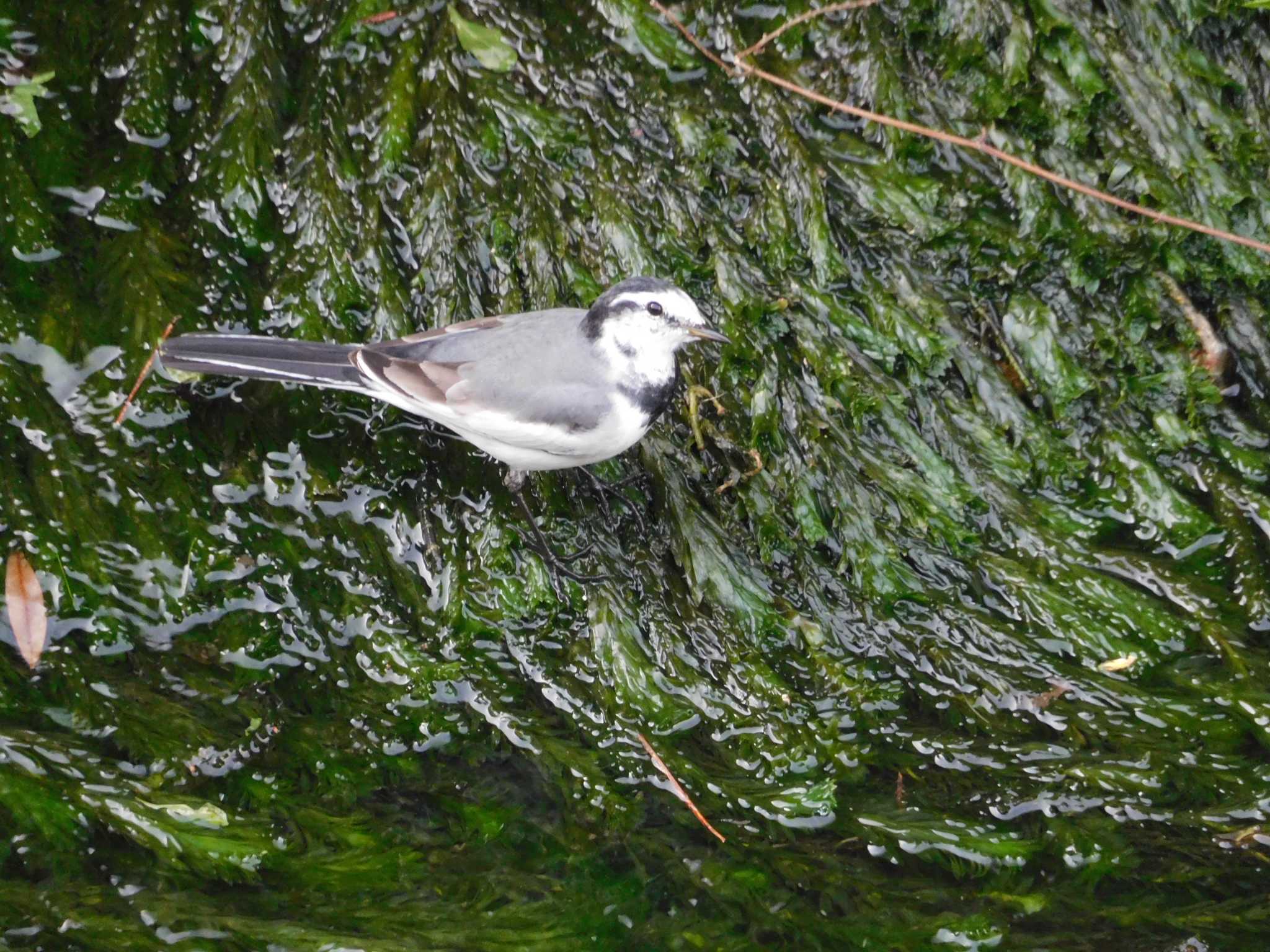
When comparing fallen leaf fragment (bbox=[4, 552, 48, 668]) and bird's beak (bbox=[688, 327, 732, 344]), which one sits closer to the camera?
fallen leaf fragment (bbox=[4, 552, 48, 668])

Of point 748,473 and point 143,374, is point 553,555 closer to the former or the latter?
point 748,473

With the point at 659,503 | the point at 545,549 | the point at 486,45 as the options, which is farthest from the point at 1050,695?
the point at 486,45

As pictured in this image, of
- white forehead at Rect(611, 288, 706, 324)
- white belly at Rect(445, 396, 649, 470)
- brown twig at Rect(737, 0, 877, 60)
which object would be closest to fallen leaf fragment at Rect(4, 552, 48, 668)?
white belly at Rect(445, 396, 649, 470)

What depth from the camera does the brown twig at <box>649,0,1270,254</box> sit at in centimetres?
436

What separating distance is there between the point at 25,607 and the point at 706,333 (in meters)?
2.37

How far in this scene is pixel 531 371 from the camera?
3.83 meters

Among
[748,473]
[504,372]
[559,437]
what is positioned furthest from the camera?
[748,473]

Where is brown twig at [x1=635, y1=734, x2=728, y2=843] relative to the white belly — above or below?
below

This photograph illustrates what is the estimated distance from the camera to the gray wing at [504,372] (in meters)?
3.74

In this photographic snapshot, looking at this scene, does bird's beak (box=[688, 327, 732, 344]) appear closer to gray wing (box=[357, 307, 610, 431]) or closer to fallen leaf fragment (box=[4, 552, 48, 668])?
gray wing (box=[357, 307, 610, 431])

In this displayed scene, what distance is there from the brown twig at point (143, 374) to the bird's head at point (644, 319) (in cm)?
151

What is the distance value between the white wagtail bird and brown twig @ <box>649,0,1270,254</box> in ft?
4.07

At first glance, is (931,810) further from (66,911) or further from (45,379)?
(45,379)

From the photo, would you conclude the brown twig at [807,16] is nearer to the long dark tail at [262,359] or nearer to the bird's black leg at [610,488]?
the bird's black leg at [610,488]
